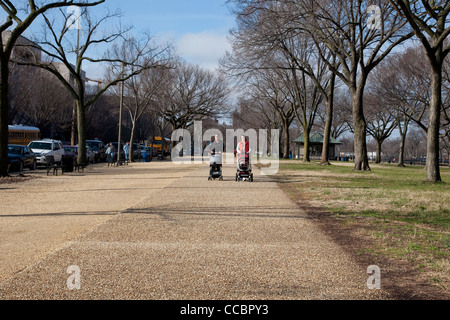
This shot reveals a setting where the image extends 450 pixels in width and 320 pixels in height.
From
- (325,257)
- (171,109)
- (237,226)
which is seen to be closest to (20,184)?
(237,226)

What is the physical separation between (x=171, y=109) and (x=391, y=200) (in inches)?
1912

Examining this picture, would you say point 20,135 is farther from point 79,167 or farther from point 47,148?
point 79,167

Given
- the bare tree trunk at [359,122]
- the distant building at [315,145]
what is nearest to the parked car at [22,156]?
the bare tree trunk at [359,122]

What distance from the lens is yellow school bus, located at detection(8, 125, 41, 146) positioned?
41.1 m

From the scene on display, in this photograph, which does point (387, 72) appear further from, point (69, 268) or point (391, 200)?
point (69, 268)

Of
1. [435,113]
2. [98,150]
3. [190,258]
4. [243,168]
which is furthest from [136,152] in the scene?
[190,258]

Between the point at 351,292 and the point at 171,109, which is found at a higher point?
the point at 171,109

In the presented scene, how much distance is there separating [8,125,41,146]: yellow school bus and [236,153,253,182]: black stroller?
92.8ft

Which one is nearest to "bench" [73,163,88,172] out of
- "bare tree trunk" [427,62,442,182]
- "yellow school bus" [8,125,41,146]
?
"yellow school bus" [8,125,41,146]

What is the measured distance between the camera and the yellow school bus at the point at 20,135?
4112 centimetres

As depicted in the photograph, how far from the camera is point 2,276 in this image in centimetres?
553

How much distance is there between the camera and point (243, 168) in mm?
20391

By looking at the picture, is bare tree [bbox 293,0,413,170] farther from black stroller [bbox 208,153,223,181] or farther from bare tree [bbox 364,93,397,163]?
bare tree [bbox 364,93,397,163]

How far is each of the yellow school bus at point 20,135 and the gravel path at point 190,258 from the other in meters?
33.0
